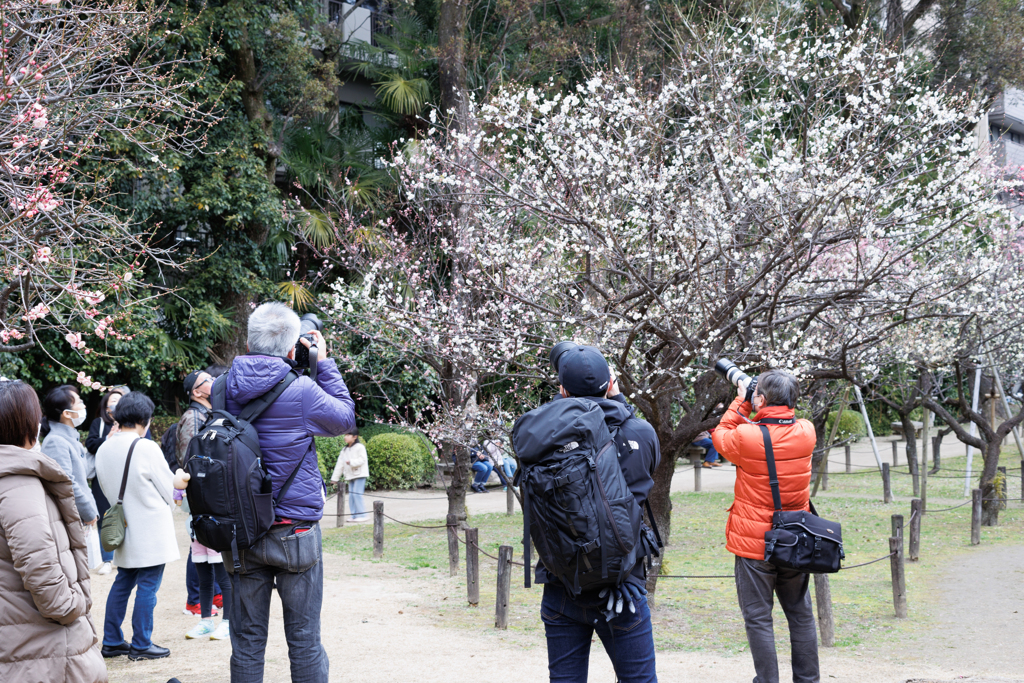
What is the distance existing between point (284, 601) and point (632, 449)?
5.25ft

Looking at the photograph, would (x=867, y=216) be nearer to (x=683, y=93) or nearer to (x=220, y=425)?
(x=683, y=93)

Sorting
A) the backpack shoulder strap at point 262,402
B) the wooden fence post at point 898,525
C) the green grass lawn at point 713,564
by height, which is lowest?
the green grass lawn at point 713,564

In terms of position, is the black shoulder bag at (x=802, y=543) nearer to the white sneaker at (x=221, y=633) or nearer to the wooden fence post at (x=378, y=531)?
the white sneaker at (x=221, y=633)

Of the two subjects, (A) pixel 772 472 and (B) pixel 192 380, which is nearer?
(A) pixel 772 472

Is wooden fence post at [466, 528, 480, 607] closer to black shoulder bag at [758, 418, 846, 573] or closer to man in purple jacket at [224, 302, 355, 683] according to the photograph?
black shoulder bag at [758, 418, 846, 573]

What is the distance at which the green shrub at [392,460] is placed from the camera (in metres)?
16.2

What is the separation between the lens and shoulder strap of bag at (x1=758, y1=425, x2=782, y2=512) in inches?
163

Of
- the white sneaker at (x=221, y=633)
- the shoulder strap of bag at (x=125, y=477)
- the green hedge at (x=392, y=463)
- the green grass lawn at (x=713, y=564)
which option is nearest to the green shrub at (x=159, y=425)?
the green hedge at (x=392, y=463)

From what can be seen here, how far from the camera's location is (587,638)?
3148 mm

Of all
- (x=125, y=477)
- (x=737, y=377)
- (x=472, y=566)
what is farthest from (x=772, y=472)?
(x=125, y=477)

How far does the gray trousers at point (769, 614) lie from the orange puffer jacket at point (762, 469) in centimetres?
12

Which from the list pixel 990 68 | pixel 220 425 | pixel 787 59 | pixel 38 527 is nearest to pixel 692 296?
pixel 787 59

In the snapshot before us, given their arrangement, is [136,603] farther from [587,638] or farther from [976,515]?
[976,515]

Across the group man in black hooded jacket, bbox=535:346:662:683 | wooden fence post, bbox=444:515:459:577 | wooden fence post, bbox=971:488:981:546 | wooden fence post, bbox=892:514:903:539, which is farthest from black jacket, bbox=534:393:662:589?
wooden fence post, bbox=971:488:981:546
